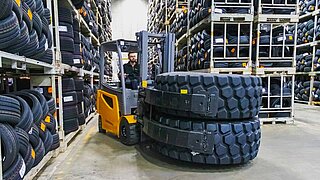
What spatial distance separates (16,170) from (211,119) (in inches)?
85.1

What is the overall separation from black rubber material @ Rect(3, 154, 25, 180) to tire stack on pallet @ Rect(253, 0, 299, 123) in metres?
5.27

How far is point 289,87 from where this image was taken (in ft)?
19.8

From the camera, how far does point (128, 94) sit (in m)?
4.28

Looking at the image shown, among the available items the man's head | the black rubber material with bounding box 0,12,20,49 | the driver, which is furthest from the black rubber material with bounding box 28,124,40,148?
the man's head

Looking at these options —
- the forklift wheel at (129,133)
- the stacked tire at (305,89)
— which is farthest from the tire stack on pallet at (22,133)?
the stacked tire at (305,89)

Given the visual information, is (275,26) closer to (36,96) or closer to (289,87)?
(289,87)

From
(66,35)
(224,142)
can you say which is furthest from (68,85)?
(224,142)

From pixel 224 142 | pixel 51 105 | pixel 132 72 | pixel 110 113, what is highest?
pixel 132 72

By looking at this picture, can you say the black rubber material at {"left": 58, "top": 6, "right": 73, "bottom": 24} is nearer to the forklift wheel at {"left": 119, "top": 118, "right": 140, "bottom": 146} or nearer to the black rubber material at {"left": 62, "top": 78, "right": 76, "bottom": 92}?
the black rubber material at {"left": 62, "top": 78, "right": 76, "bottom": 92}

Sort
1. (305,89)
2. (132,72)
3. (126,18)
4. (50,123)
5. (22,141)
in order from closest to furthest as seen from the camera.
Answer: (22,141)
(50,123)
(132,72)
(305,89)
(126,18)

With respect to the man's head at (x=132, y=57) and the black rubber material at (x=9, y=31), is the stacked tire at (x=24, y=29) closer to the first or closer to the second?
the black rubber material at (x=9, y=31)

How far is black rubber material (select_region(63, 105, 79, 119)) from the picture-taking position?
391 cm

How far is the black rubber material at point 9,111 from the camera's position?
1.72 metres

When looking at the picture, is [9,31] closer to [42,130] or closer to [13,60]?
[13,60]
